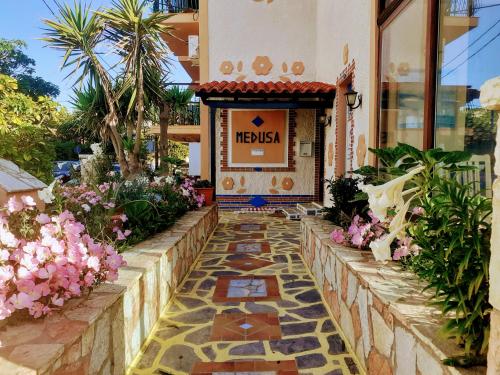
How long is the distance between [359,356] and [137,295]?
5.72ft

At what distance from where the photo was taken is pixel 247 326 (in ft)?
11.1

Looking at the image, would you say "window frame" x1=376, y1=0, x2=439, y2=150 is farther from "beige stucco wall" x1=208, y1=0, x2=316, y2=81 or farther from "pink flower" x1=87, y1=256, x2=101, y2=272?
"beige stucco wall" x1=208, y1=0, x2=316, y2=81

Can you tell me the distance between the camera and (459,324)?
5.45 feet

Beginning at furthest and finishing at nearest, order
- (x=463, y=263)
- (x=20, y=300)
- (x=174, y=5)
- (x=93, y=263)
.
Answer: (x=174, y=5), (x=93, y=263), (x=20, y=300), (x=463, y=263)

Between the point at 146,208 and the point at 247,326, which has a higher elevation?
the point at 146,208

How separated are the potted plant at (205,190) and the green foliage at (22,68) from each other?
101ft

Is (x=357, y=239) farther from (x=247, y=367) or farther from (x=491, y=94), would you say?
(x=491, y=94)

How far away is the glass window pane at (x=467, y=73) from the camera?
112 inches

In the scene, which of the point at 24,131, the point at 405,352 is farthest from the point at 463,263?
the point at 24,131

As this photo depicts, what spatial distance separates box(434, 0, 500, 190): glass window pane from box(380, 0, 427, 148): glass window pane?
368 millimetres

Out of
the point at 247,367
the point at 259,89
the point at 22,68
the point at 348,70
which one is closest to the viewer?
the point at 247,367

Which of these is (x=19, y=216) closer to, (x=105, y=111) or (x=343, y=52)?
(x=343, y=52)

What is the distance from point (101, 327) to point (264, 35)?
32.3 ft

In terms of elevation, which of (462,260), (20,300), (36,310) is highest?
(462,260)
